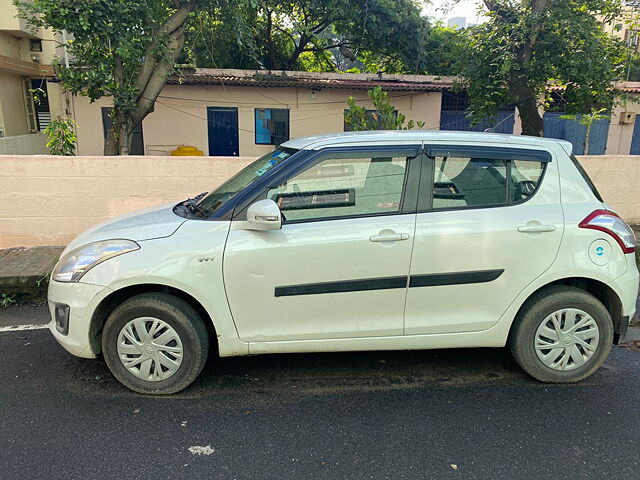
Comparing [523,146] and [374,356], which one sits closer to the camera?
[523,146]

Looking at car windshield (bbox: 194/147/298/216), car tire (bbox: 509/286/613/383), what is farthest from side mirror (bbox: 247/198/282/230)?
car tire (bbox: 509/286/613/383)

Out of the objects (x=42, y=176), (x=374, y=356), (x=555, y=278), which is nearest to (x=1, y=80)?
(x=42, y=176)

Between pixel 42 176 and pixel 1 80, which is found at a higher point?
pixel 1 80

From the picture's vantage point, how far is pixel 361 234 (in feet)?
10.2

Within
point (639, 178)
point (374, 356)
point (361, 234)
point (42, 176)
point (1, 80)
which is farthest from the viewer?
point (1, 80)

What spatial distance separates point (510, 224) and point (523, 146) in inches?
23.0

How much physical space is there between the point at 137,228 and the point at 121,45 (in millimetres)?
5115

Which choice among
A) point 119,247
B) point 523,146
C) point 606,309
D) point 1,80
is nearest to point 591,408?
point 606,309

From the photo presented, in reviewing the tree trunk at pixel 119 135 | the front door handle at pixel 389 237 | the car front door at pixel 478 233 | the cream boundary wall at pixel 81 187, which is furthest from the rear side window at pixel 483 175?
the tree trunk at pixel 119 135

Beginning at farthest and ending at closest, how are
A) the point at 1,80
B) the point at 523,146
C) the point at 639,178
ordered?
the point at 1,80 → the point at 639,178 → the point at 523,146

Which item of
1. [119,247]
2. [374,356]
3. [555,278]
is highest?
[119,247]

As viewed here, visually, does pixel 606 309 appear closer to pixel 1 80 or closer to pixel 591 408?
pixel 591 408

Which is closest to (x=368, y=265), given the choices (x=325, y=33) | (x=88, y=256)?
(x=88, y=256)

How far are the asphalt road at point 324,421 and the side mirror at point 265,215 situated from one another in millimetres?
1173
